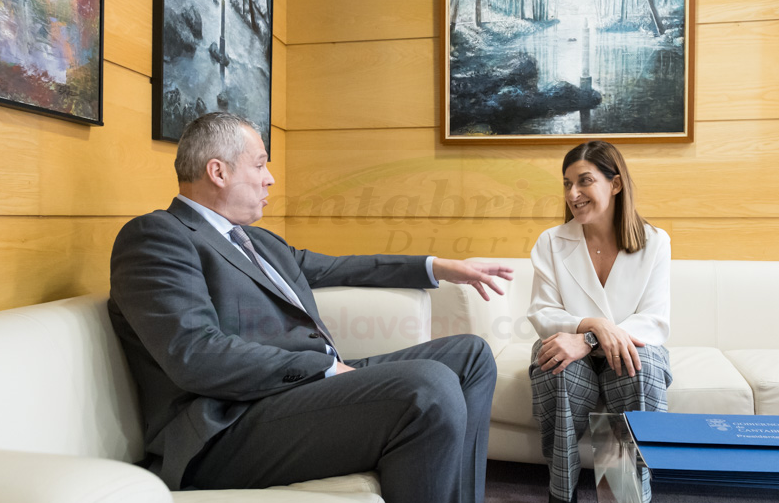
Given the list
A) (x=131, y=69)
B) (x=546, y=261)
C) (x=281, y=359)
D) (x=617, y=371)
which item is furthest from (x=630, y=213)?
(x=131, y=69)

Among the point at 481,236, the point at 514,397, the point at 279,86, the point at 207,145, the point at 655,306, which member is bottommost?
the point at 514,397

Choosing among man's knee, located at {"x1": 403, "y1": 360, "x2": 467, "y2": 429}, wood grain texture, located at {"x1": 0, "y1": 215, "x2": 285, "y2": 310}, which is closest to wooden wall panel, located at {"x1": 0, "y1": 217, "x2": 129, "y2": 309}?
wood grain texture, located at {"x1": 0, "y1": 215, "x2": 285, "y2": 310}

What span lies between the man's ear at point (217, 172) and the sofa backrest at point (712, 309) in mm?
1081

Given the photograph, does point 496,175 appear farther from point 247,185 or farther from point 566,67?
point 247,185

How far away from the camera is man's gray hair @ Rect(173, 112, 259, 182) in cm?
165

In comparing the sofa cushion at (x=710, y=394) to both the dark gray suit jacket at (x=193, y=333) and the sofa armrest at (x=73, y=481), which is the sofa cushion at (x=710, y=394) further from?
the sofa armrest at (x=73, y=481)

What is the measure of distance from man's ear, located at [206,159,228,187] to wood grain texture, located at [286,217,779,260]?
1.57 m

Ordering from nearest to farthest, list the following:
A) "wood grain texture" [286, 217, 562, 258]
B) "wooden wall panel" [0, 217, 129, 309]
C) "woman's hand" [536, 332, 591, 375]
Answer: "wooden wall panel" [0, 217, 129, 309] → "woman's hand" [536, 332, 591, 375] → "wood grain texture" [286, 217, 562, 258]

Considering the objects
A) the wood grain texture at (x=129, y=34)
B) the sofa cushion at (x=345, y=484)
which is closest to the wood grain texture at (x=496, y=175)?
the wood grain texture at (x=129, y=34)

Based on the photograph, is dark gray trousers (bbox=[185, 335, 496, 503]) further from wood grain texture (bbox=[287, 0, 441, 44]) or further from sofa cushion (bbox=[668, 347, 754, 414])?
wood grain texture (bbox=[287, 0, 441, 44])

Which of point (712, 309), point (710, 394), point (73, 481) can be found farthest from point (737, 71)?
point (73, 481)

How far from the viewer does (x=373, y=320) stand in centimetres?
196

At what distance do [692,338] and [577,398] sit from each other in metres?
0.97

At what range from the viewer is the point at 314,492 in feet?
3.99
